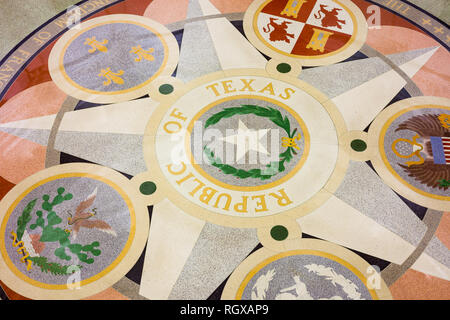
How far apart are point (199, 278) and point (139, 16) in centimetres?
336

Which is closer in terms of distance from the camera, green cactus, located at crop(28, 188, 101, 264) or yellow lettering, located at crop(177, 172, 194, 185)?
green cactus, located at crop(28, 188, 101, 264)

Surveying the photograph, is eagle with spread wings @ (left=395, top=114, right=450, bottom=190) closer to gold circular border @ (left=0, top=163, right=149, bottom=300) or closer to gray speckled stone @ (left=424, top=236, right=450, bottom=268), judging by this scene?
gray speckled stone @ (left=424, top=236, right=450, bottom=268)

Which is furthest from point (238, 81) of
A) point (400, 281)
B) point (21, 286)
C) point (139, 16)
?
point (21, 286)

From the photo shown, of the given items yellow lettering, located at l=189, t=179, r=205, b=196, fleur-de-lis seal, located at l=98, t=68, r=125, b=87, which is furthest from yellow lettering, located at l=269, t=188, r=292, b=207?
fleur-de-lis seal, located at l=98, t=68, r=125, b=87

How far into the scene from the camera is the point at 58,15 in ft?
17.1

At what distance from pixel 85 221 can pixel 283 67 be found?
2.59 meters

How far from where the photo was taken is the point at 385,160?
395 cm

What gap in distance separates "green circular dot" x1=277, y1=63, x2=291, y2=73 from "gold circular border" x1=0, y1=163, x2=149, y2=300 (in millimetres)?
2045

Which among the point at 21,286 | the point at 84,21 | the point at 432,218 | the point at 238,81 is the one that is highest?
the point at 84,21

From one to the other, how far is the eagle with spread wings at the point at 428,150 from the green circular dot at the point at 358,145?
0.37m

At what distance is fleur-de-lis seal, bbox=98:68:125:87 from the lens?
15.0 ft

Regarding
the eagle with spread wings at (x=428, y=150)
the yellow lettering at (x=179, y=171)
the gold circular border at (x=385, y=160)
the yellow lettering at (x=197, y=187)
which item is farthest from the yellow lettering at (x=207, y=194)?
the eagle with spread wings at (x=428, y=150)

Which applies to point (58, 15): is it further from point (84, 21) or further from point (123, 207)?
point (123, 207)

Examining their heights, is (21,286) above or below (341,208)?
below
